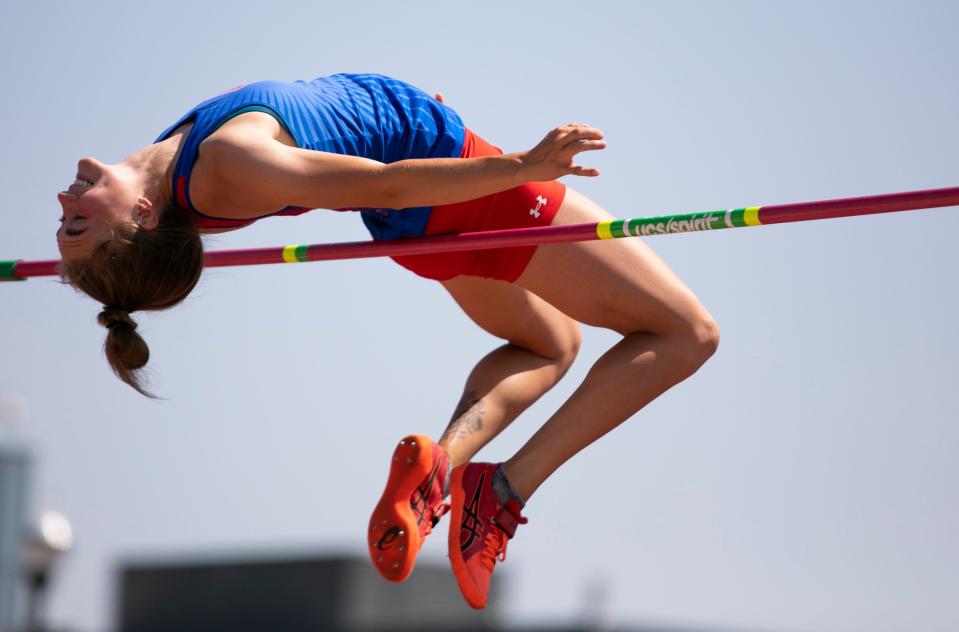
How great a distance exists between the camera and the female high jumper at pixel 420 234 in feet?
12.9

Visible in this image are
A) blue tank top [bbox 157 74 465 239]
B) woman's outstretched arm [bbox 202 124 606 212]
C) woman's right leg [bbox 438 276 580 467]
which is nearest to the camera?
woman's outstretched arm [bbox 202 124 606 212]

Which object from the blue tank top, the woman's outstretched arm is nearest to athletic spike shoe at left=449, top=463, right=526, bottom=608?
the blue tank top

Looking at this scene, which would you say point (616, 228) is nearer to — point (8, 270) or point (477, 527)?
point (477, 527)

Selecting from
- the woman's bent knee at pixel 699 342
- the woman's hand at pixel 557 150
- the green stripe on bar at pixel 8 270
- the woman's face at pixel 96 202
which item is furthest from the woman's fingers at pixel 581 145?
the green stripe on bar at pixel 8 270

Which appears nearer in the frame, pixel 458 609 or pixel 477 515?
pixel 477 515

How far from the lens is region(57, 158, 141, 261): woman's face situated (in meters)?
4.03

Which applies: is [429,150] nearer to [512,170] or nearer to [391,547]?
[512,170]

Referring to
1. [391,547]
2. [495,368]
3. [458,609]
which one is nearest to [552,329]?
[495,368]

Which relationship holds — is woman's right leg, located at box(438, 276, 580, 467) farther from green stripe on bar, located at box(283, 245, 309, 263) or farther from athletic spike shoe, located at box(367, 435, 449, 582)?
green stripe on bar, located at box(283, 245, 309, 263)

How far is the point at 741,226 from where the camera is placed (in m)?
4.21

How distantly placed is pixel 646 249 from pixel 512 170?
62cm

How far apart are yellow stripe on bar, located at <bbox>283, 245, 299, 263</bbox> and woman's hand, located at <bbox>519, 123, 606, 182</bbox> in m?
1.12

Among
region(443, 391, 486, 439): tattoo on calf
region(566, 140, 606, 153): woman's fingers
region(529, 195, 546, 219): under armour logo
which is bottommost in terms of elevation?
region(443, 391, 486, 439): tattoo on calf

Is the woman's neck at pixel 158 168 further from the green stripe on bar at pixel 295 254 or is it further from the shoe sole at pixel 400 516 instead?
the shoe sole at pixel 400 516
